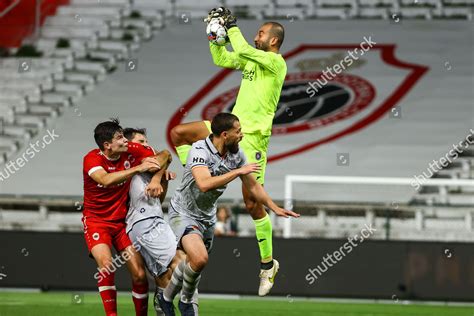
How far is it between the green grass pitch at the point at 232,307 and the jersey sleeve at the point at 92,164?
3399 millimetres

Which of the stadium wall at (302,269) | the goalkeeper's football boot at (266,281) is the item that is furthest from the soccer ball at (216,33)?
the stadium wall at (302,269)

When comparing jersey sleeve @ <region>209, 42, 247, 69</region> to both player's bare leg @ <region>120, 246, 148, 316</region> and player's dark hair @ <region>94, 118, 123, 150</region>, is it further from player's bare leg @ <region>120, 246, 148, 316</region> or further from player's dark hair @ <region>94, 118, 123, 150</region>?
player's bare leg @ <region>120, 246, 148, 316</region>

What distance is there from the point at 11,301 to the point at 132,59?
11053 mm

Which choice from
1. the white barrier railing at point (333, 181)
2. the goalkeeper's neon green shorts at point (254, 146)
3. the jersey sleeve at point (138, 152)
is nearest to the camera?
the jersey sleeve at point (138, 152)

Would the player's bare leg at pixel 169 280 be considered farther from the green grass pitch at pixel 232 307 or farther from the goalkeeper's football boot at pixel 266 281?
the green grass pitch at pixel 232 307

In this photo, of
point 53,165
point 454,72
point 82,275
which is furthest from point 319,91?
point 82,275

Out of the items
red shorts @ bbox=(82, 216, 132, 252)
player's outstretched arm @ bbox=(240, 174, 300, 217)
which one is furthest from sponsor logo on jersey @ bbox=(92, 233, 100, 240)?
player's outstretched arm @ bbox=(240, 174, 300, 217)

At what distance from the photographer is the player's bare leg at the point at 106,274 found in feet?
34.0

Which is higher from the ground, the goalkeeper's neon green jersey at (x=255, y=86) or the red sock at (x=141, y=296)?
the goalkeeper's neon green jersey at (x=255, y=86)

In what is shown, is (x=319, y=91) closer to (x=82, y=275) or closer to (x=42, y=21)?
(x=42, y=21)

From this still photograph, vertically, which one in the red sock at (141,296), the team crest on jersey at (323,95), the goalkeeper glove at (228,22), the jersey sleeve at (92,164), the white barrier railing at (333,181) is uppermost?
the team crest on jersey at (323,95)

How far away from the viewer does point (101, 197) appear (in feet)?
34.9

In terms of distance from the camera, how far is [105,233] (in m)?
10.6

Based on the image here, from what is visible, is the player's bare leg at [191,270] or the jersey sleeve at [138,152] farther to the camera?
the jersey sleeve at [138,152]
